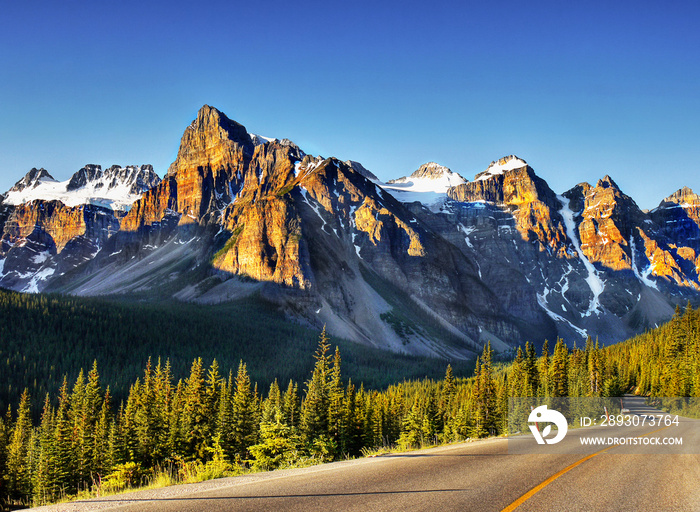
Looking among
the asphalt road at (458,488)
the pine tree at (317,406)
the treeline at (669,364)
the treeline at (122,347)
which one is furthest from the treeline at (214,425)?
the treeline at (122,347)

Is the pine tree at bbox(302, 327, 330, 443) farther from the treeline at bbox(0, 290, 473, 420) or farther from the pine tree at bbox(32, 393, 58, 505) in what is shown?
the treeline at bbox(0, 290, 473, 420)

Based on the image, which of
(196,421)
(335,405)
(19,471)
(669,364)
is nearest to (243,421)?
(196,421)

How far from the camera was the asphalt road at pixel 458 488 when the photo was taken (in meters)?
11.0

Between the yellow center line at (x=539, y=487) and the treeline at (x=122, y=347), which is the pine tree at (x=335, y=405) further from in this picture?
the treeline at (x=122, y=347)

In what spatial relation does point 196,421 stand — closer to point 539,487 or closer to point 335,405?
point 335,405

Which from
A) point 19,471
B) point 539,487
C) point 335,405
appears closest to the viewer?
point 539,487

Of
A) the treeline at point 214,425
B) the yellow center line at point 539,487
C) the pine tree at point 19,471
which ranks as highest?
the yellow center line at point 539,487

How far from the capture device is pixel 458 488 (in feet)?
40.4

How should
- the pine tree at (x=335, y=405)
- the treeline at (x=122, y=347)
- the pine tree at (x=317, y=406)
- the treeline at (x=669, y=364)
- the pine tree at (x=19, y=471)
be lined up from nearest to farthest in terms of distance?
1. the pine tree at (x=317, y=406)
2. the pine tree at (x=335, y=405)
3. the pine tree at (x=19, y=471)
4. the treeline at (x=669, y=364)
5. the treeline at (x=122, y=347)

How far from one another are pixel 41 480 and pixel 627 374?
92106mm

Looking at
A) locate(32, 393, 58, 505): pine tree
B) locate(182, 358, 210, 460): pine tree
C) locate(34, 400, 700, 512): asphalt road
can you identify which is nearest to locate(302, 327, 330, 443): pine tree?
locate(182, 358, 210, 460): pine tree

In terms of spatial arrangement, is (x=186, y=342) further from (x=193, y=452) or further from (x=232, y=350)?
(x=193, y=452)

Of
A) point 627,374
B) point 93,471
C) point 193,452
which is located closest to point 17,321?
point 93,471

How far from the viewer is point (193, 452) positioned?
4644cm
